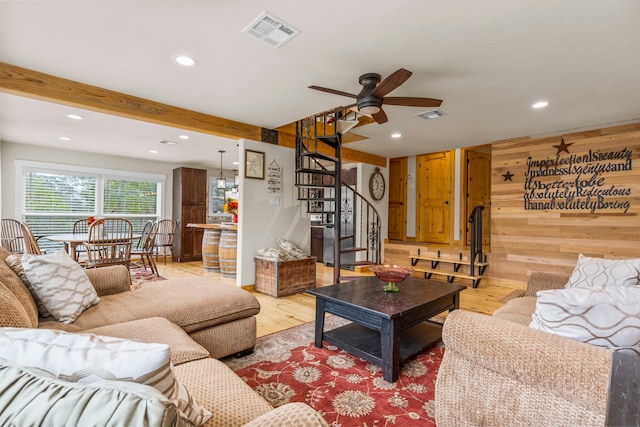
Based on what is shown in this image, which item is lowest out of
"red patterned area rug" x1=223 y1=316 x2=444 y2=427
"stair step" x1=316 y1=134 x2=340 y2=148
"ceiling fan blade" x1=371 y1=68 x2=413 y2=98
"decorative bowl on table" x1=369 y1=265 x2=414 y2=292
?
"red patterned area rug" x1=223 y1=316 x2=444 y2=427

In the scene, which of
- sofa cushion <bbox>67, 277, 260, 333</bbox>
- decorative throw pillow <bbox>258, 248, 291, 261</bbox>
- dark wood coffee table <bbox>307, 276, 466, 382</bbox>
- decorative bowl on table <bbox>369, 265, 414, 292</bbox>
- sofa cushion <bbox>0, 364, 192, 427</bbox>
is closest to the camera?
sofa cushion <bbox>0, 364, 192, 427</bbox>

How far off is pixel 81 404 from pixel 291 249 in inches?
153

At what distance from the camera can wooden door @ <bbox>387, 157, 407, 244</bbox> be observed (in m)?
7.02

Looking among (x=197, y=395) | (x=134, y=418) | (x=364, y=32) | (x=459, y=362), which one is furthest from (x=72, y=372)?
(x=364, y=32)

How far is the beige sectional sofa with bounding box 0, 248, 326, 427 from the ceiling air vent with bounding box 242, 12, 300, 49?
72.1 inches

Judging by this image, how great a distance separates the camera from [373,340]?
232cm

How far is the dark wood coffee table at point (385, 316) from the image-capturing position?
6.46 feet

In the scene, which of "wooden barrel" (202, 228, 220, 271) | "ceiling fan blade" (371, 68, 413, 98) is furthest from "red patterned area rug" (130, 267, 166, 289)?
"ceiling fan blade" (371, 68, 413, 98)

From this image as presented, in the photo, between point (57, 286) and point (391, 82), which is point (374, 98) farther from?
point (57, 286)

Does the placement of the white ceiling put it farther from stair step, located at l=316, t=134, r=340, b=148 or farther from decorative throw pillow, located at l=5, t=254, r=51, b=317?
decorative throw pillow, located at l=5, t=254, r=51, b=317

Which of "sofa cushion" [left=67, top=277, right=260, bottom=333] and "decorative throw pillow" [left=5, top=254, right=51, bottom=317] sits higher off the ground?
"decorative throw pillow" [left=5, top=254, right=51, bottom=317]

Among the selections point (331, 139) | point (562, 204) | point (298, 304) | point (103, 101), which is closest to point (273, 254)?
point (298, 304)

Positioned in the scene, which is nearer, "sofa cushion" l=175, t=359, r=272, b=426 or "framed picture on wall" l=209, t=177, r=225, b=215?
"sofa cushion" l=175, t=359, r=272, b=426

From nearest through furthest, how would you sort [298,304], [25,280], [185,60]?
1. [25,280]
2. [185,60]
3. [298,304]
